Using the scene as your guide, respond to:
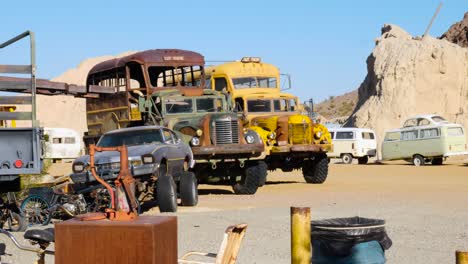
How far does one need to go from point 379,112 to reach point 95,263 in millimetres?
50858

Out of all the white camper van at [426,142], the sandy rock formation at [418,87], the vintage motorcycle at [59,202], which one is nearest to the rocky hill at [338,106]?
the sandy rock formation at [418,87]

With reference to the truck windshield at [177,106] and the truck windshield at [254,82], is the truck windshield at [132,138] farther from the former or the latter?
the truck windshield at [254,82]

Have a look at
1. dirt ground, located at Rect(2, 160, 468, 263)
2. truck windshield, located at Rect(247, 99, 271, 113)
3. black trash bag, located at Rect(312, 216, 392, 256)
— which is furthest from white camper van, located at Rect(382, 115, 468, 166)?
black trash bag, located at Rect(312, 216, 392, 256)

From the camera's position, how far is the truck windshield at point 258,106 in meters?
26.2

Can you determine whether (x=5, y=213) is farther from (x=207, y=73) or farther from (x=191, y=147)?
(x=207, y=73)

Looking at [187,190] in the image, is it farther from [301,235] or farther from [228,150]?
[301,235]

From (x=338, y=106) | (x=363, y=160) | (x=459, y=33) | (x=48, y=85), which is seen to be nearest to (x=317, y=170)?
(x=48, y=85)

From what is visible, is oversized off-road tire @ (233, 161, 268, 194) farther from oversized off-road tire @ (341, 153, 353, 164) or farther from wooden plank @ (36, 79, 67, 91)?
oversized off-road tire @ (341, 153, 353, 164)

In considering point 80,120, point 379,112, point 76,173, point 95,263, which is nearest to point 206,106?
point 76,173

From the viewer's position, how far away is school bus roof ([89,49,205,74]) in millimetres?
23850

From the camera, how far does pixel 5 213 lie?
13.7 meters

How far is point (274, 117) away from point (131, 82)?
172 inches

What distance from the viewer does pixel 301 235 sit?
5.86 m

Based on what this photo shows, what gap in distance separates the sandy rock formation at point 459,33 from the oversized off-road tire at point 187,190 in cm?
5586
